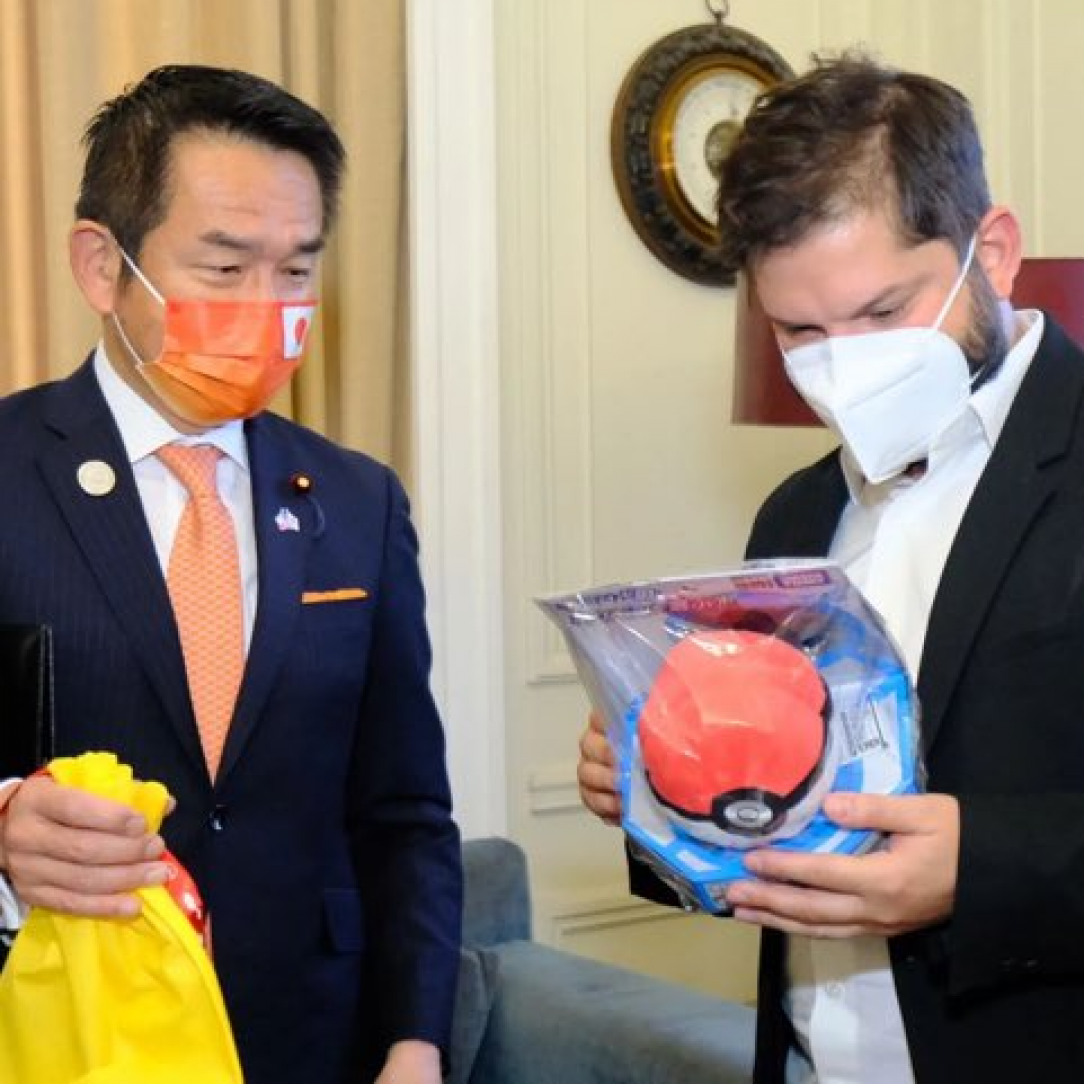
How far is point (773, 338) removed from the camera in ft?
8.75

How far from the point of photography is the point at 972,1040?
1260 mm

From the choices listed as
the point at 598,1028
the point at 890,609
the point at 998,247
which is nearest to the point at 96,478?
the point at 890,609

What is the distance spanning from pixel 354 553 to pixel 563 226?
1.77m

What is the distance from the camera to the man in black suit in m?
1.18

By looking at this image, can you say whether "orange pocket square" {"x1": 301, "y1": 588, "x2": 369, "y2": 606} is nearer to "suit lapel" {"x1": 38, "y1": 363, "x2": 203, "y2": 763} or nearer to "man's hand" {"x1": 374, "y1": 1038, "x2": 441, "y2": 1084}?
→ "suit lapel" {"x1": 38, "y1": 363, "x2": 203, "y2": 763}

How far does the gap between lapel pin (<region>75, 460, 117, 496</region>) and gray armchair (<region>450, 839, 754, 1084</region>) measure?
1.02 metres

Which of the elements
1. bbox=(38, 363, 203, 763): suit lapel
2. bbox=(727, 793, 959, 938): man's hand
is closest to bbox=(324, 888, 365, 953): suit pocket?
bbox=(38, 363, 203, 763): suit lapel

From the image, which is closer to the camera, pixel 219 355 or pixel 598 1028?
pixel 219 355

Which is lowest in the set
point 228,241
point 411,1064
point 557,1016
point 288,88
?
point 557,1016

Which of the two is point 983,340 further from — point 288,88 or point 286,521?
point 288,88

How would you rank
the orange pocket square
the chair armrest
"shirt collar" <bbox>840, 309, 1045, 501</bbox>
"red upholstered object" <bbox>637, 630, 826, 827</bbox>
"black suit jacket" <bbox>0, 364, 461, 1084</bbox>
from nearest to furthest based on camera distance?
"red upholstered object" <bbox>637, 630, 826, 827</bbox> → "shirt collar" <bbox>840, 309, 1045, 501</bbox> → "black suit jacket" <bbox>0, 364, 461, 1084</bbox> → the orange pocket square → the chair armrest

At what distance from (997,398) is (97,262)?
905 mm

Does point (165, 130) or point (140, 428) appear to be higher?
point (165, 130)

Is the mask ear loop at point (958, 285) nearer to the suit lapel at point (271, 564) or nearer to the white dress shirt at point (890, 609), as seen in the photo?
the white dress shirt at point (890, 609)
